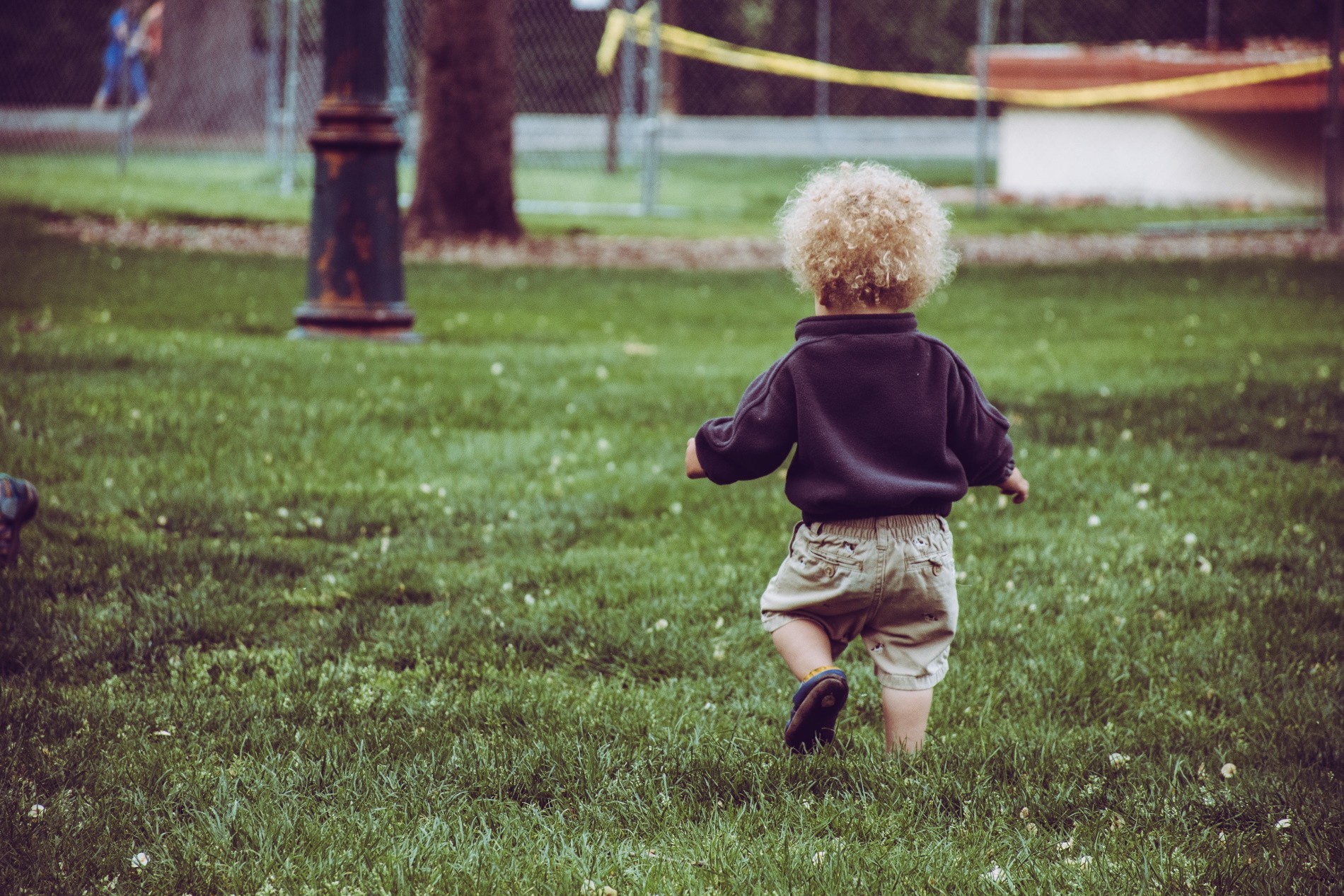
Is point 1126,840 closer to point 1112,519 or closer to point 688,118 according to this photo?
point 1112,519

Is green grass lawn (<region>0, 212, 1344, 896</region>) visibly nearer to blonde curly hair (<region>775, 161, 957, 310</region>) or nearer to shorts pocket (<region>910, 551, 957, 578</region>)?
shorts pocket (<region>910, 551, 957, 578</region>)

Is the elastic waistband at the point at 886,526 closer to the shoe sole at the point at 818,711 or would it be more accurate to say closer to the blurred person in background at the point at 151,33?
the shoe sole at the point at 818,711

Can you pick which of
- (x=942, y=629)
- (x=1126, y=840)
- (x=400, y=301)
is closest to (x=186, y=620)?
(x=942, y=629)

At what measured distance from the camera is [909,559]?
116 inches

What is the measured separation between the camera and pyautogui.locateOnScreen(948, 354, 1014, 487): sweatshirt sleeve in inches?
117

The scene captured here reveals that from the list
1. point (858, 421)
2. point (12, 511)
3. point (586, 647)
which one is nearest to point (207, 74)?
point (12, 511)

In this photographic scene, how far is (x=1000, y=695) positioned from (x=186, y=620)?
2.09 m

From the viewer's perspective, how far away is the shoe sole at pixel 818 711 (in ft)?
9.15

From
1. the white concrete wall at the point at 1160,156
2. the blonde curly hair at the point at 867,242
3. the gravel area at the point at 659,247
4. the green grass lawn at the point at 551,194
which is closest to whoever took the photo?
the blonde curly hair at the point at 867,242

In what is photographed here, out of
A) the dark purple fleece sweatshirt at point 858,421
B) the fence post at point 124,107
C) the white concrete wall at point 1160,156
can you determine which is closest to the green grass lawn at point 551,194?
the fence post at point 124,107

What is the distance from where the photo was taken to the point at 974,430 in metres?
2.98

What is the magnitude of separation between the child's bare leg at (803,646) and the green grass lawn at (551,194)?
8.87 metres

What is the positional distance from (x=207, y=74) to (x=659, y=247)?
16.3 meters

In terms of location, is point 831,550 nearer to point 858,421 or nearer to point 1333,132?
point 858,421
